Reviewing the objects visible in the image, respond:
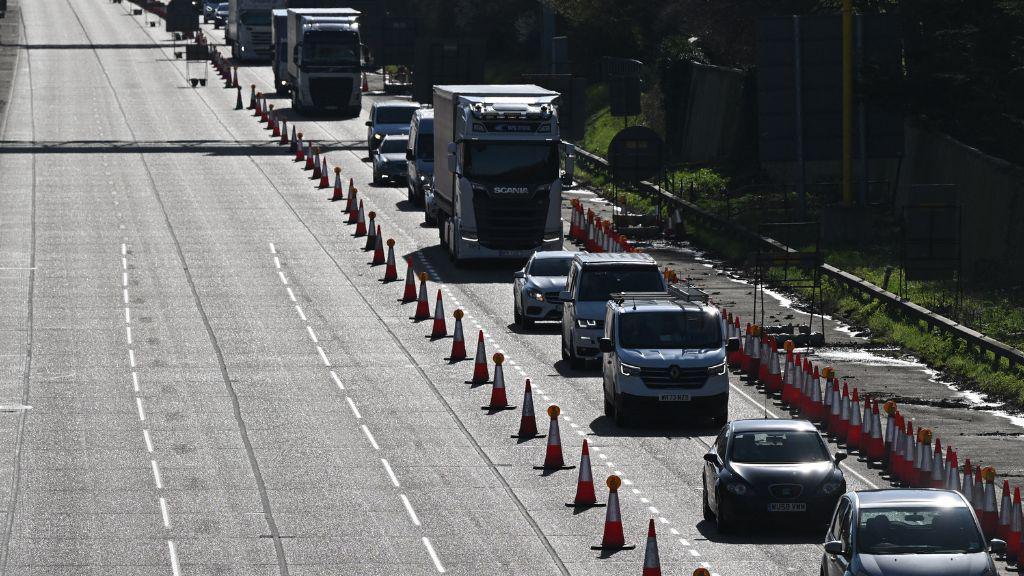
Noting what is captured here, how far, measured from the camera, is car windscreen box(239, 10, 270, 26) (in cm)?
10812

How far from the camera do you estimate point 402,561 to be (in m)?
22.5

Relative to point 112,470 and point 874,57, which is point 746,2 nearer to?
point 874,57

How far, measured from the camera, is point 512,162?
46.9 m

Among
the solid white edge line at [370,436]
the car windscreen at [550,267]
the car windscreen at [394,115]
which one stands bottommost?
the solid white edge line at [370,436]

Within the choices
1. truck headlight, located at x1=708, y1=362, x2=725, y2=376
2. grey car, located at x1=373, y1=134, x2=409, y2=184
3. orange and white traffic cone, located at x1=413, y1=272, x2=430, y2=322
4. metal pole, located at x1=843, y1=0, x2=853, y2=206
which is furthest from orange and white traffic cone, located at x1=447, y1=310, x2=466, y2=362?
grey car, located at x1=373, y1=134, x2=409, y2=184

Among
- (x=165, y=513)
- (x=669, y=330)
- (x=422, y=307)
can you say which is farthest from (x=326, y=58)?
(x=165, y=513)

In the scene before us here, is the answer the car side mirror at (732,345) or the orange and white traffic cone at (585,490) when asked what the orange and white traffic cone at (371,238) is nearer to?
the car side mirror at (732,345)

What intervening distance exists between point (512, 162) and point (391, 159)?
17658 millimetres

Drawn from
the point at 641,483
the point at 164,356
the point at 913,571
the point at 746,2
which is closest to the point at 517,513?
the point at 641,483

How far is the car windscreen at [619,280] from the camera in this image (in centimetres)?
3588

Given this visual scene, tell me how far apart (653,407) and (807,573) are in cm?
866

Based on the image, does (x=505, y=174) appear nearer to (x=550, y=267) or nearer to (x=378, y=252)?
(x=378, y=252)

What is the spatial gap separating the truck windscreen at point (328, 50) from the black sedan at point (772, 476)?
2349 inches

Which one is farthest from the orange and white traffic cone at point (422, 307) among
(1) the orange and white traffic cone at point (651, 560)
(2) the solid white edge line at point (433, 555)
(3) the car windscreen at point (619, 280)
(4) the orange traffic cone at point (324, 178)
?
(4) the orange traffic cone at point (324, 178)
